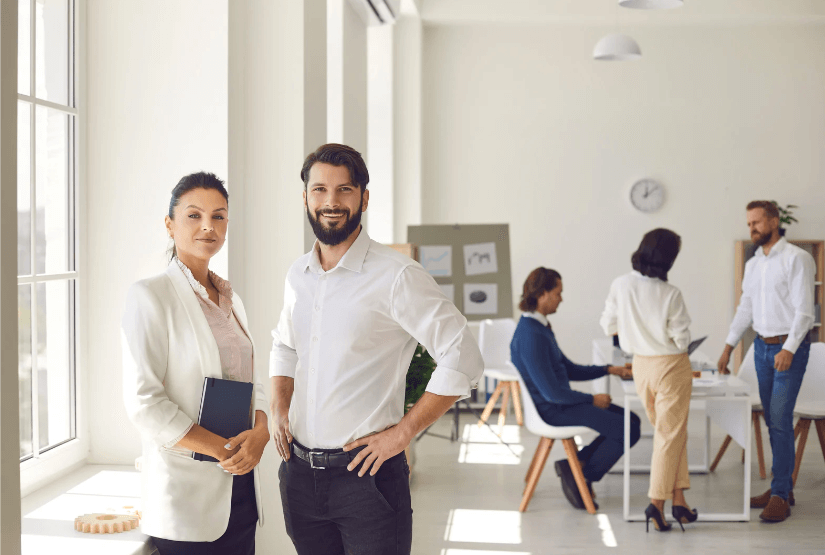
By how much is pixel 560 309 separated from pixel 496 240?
1.56 metres

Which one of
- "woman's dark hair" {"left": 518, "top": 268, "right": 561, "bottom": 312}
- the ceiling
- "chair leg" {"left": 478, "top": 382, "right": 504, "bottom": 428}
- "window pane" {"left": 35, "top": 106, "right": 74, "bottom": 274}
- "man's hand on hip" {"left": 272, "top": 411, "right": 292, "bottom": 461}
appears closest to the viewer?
"man's hand on hip" {"left": 272, "top": 411, "right": 292, "bottom": 461}

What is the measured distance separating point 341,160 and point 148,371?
72cm

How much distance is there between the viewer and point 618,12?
25.6 feet

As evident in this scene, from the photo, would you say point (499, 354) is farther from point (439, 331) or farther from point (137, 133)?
point (439, 331)

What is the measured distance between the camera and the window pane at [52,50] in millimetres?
2676

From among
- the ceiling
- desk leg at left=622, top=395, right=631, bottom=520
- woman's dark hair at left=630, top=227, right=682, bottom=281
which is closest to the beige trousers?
desk leg at left=622, top=395, right=631, bottom=520

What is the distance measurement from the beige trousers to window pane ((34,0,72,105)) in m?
3.34

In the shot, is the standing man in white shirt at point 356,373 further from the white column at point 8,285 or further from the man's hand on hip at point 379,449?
the white column at point 8,285

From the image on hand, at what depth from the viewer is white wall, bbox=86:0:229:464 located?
9.40 ft

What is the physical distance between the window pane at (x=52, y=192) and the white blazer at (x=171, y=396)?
92 centimetres

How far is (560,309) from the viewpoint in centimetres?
814

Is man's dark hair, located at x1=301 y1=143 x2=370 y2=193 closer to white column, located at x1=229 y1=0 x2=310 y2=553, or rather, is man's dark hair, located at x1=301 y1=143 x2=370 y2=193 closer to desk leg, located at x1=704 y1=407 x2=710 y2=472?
white column, located at x1=229 y1=0 x2=310 y2=553

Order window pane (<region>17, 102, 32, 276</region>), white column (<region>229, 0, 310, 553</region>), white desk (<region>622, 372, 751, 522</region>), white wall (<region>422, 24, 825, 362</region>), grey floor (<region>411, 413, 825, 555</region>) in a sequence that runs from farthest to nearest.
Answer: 1. white wall (<region>422, 24, 825, 362</region>)
2. white desk (<region>622, 372, 751, 522</region>)
3. grey floor (<region>411, 413, 825, 555</region>)
4. white column (<region>229, 0, 310, 553</region>)
5. window pane (<region>17, 102, 32, 276</region>)

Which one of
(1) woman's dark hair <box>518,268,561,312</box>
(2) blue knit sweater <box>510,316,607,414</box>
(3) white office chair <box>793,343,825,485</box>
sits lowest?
(3) white office chair <box>793,343,825,485</box>
